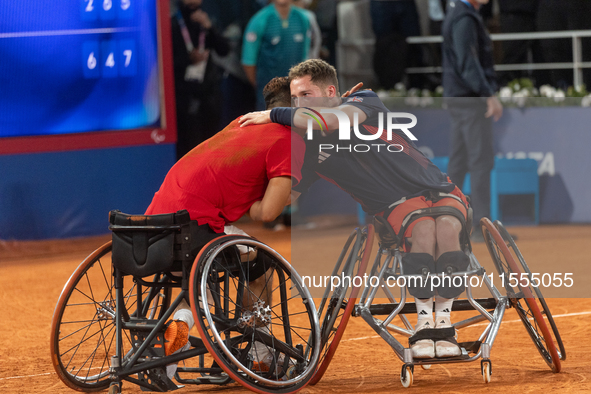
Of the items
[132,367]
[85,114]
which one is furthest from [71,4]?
[132,367]

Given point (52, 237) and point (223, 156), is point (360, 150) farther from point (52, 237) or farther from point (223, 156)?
point (52, 237)

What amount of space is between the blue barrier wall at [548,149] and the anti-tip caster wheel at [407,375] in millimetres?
2880

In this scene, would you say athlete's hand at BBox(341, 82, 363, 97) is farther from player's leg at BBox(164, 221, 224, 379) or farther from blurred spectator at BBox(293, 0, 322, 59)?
blurred spectator at BBox(293, 0, 322, 59)

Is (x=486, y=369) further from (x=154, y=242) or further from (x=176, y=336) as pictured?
(x=154, y=242)

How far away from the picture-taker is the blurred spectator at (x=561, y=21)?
1037 cm

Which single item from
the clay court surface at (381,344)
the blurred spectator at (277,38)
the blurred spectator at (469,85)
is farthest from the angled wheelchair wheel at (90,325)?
the blurred spectator at (277,38)

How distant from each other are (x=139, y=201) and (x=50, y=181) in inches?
37.4

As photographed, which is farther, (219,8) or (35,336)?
(219,8)

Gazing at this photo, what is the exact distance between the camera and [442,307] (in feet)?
12.3

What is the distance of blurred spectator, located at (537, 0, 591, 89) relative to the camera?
10367 mm

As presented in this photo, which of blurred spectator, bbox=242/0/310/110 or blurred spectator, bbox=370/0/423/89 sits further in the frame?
blurred spectator, bbox=370/0/423/89

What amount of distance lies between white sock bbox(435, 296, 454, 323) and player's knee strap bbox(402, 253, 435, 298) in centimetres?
6

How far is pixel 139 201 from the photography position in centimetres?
900

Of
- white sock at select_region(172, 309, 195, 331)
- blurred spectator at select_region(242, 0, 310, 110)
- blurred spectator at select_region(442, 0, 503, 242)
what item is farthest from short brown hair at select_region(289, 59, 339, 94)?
blurred spectator at select_region(242, 0, 310, 110)
